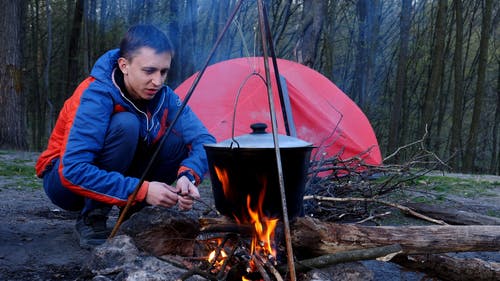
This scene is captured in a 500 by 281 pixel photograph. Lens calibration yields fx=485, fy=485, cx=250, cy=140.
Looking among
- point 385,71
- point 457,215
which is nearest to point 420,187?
point 457,215

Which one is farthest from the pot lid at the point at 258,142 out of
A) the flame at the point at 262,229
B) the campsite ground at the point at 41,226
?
the campsite ground at the point at 41,226

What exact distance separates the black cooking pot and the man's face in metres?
0.52

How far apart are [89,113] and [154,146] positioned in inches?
19.3

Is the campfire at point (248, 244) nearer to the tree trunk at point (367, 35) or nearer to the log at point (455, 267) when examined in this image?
the log at point (455, 267)

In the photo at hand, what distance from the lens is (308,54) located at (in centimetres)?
820

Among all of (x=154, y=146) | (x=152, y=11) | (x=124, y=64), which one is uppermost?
(x=152, y=11)

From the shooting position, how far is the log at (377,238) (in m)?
2.15

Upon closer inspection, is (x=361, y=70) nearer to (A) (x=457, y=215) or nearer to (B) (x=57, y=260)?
(A) (x=457, y=215)

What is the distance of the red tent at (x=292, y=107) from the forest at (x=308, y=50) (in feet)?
7.26

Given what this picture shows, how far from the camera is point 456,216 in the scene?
3.55 meters

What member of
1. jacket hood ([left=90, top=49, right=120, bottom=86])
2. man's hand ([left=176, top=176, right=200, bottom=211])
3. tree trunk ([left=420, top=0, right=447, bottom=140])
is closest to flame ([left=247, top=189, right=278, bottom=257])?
man's hand ([left=176, top=176, right=200, bottom=211])

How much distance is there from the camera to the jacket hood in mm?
2482

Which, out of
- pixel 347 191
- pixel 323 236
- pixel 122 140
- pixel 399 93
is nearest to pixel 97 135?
pixel 122 140

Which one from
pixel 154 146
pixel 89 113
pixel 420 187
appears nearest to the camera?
pixel 89 113
